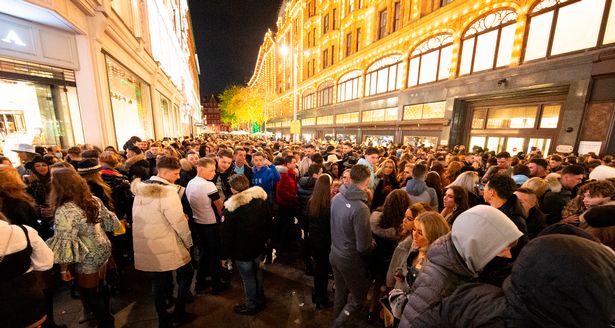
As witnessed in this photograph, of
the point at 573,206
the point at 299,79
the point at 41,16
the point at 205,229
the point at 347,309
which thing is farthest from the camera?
the point at 299,79

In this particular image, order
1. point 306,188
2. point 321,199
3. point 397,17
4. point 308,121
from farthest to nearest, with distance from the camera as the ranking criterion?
1. point 308,121
2. point 397,17
3. point 306,188
4. point 321,199

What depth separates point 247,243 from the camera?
322 centimetres

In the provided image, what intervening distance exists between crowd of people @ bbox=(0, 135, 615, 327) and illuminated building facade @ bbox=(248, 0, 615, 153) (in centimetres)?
820

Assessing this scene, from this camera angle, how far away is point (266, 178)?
5.07m

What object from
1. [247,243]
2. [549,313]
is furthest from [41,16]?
[549,313]

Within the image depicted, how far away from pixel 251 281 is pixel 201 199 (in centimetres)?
145

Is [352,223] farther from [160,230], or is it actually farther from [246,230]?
[160,230]

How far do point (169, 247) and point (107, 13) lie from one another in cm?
844

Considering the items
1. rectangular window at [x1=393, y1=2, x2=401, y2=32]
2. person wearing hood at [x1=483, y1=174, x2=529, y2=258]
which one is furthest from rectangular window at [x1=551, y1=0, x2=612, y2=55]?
person wearing hood at [x1=483, y1=174, x2=529, y2=258]

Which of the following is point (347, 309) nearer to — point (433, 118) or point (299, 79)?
point (433, 118)

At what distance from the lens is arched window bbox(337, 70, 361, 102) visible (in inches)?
981

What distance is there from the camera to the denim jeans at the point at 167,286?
119 inches

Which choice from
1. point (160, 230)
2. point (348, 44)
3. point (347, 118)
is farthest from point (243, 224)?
point (348, 44)

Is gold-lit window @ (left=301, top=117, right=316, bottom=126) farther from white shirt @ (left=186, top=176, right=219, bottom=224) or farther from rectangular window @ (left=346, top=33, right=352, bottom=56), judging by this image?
white shirt @ (left=186, top=176, right=219, bottom=224)
